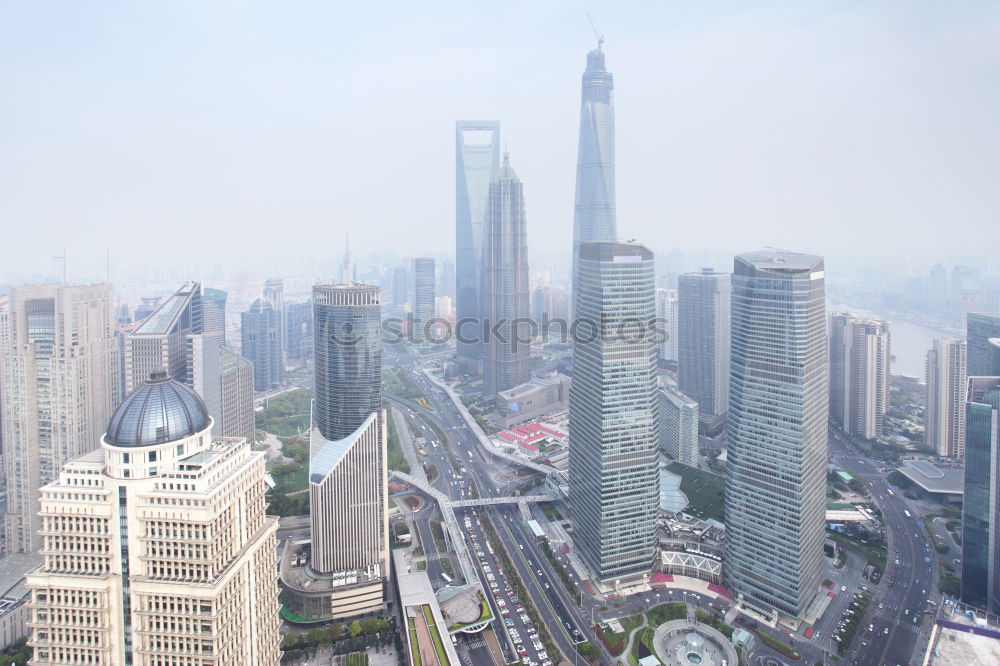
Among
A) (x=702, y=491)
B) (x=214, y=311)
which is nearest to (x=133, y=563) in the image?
(x=702, y=491)

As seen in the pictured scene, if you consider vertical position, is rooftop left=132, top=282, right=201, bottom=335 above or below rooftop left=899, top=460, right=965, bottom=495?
above

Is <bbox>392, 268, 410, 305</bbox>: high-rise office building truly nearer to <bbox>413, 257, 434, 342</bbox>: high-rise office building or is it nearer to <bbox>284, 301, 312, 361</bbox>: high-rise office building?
<bbox>413, 257, 434, 342</bbox>: high-rise office building

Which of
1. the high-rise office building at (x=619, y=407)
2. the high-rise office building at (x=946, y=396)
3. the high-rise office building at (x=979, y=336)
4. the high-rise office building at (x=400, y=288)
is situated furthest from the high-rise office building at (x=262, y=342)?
the high-rise office building at (x=979, y=336)

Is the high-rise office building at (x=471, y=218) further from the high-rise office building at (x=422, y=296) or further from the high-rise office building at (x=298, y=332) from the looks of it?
the high-rise office building at (x=298, y=332)

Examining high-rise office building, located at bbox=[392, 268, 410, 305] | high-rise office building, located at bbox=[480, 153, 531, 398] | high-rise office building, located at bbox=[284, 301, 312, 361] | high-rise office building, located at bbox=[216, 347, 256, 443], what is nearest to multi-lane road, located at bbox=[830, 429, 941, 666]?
high-rise office building, located at bbox=[480, 153, 531, 398]

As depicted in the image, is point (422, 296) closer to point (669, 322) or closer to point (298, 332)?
point (298, 332)

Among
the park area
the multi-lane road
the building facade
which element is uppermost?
the building facade

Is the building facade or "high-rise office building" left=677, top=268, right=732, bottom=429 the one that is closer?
the building facade
